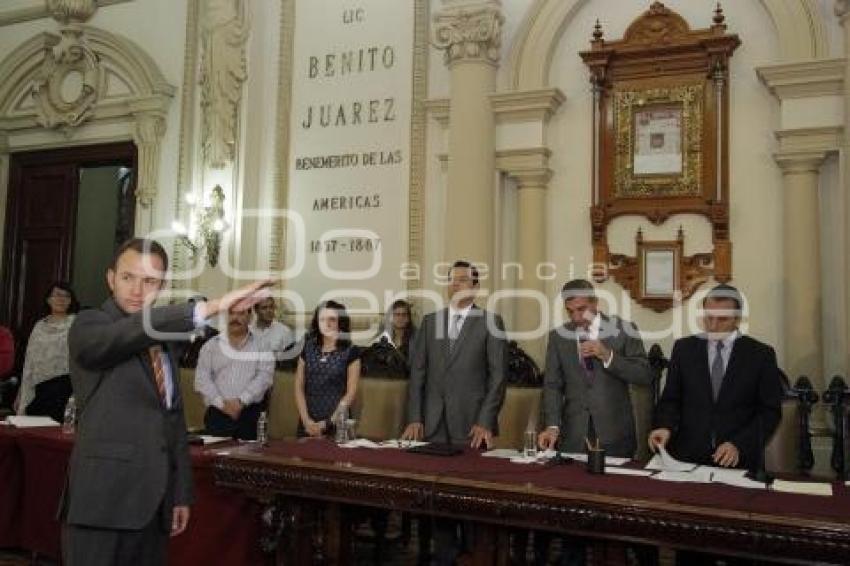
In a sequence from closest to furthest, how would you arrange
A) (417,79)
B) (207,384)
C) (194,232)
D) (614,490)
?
(614,490) → (207,384) → (417,79) → (194,232)

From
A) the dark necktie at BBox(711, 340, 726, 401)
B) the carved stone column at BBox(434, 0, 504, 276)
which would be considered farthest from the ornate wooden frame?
the dark necktie at BBox(711, 340, 726, 401)

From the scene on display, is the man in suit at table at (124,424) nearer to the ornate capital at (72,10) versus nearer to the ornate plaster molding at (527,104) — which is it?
the ornate plaster molding at (527,104)

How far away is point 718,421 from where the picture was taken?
3.38 m

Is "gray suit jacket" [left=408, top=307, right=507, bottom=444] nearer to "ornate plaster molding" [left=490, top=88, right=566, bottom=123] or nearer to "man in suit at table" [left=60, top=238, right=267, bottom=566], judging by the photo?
"man in suit at table" [left=60, top=238, right=267, bottom=566]

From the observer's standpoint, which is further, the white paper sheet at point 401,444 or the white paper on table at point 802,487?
the white paper sheet at point 401,444

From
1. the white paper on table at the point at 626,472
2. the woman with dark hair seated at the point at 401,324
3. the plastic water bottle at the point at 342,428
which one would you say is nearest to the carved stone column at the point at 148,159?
the woman with dark hair seated at the point at 401,324

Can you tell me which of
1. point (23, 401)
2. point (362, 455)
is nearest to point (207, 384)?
point (362, 455)

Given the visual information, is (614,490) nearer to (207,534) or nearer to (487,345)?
(487,345)

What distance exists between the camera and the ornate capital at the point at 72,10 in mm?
7969

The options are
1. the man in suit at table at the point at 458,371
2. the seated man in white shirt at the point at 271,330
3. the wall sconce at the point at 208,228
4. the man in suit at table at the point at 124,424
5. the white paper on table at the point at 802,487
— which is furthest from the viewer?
the wall sconce at the point at 208,228

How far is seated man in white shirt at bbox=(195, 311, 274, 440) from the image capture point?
4438 mm

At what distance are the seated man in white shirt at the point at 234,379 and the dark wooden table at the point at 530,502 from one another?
87 centimetres

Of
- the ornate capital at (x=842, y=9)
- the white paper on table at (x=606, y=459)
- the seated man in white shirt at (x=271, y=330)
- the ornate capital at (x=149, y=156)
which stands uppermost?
the ornate capital at (x=842, y=9)

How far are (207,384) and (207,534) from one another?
3.69 feet
